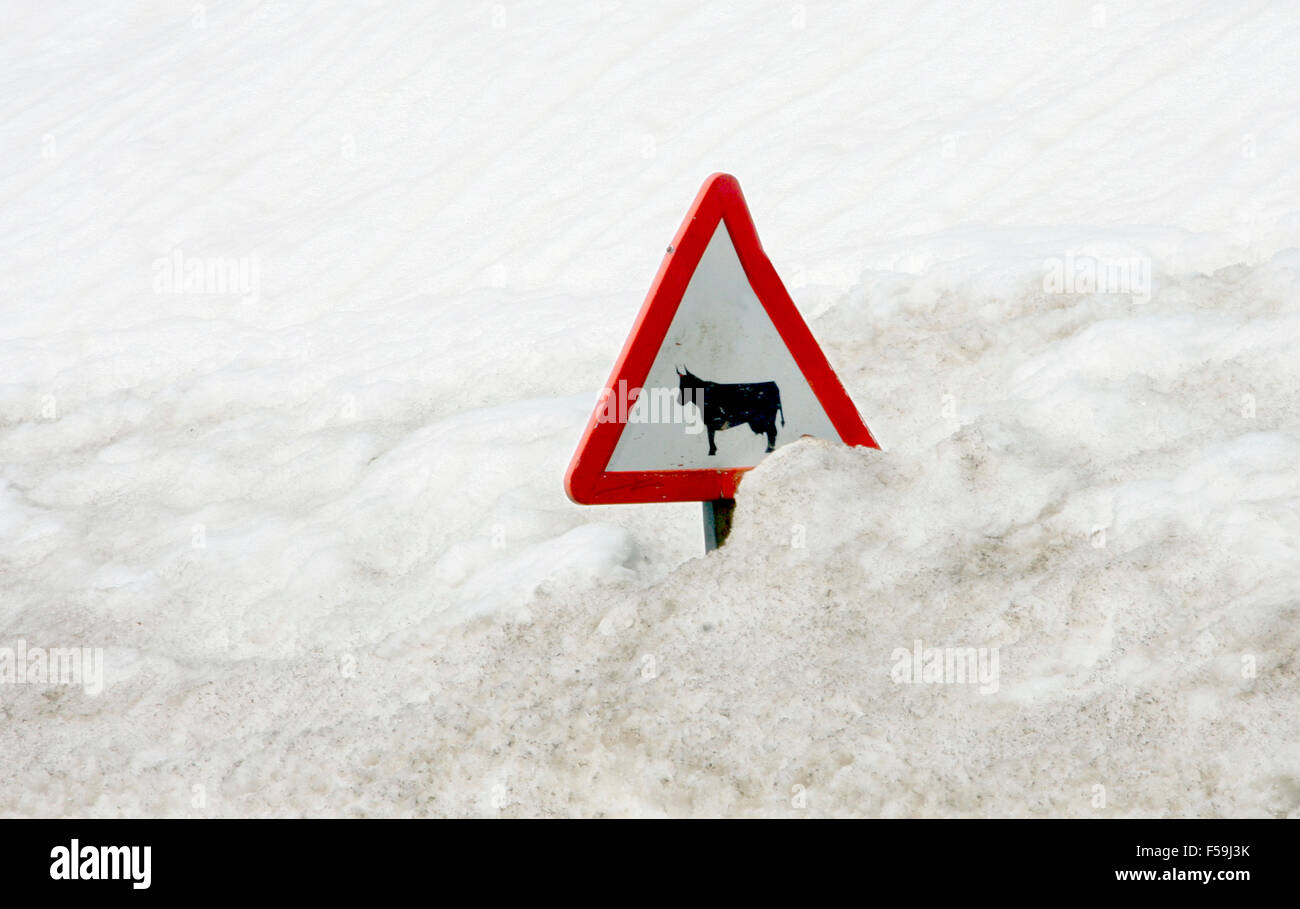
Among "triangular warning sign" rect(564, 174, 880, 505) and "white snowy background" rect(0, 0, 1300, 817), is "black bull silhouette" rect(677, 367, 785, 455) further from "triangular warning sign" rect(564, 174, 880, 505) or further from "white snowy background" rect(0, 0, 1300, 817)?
"white snowy background" rect(0, 0, 1300, 817)

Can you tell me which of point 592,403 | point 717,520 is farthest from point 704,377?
point 592,403

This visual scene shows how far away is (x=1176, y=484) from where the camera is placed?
2.65m

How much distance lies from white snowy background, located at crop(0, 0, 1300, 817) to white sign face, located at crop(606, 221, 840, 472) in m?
0.14

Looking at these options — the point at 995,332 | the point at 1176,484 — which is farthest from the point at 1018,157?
the point at 1176,484

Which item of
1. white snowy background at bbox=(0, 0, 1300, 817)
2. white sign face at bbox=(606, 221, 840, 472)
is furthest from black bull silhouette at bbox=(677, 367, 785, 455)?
white snowy background at bbox=(0, 0, 1300, 817)

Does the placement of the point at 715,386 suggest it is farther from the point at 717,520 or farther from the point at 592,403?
the point at 592,403

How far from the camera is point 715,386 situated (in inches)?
99.5

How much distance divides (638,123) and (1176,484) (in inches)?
163

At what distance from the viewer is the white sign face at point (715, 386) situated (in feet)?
8.14

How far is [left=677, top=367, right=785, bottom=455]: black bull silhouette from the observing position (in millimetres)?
2510

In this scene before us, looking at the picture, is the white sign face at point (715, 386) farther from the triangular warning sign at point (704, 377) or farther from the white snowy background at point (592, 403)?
the white snowy background at point (592, 403)

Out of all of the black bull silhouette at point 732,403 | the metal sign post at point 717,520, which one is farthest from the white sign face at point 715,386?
the metal sign post at point 717,520
